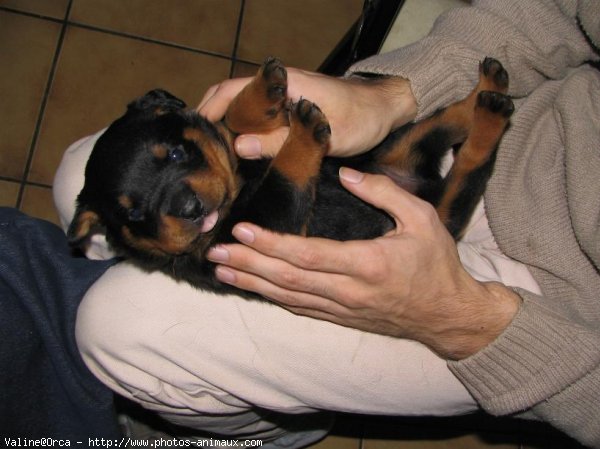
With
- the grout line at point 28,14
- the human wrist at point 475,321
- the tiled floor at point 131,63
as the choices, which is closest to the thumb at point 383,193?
the human wrist at point 475,321

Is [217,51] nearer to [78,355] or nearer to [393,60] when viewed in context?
[393,60]

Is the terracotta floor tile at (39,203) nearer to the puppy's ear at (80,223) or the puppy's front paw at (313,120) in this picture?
the puppy's ear at (80,223)

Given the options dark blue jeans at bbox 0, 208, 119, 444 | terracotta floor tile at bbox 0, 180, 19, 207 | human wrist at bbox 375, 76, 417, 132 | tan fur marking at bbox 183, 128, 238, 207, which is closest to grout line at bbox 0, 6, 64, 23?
terracotta floor tile at bbox 0, 180, 19, 207

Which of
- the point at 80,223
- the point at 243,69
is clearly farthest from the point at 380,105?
the point at 243,69

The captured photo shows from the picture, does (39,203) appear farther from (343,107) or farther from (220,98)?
(343,107)

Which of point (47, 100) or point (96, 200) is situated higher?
point (96, 200)

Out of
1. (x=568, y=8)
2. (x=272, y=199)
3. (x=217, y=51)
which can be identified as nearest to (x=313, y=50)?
(x=217, y=51)
